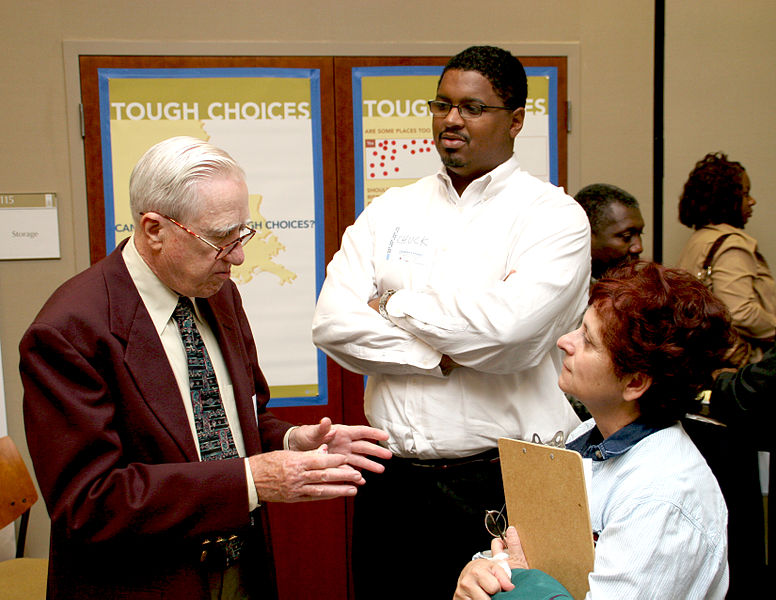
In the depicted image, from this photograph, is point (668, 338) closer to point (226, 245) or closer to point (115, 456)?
point (226, 245)

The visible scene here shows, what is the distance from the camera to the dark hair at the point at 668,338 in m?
1.33

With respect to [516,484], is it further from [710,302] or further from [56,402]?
[56,402]

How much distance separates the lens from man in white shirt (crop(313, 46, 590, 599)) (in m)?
1.86

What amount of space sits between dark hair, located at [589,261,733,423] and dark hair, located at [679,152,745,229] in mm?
1967

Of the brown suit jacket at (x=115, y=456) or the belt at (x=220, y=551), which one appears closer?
the brown suit jacket at (x=115, y=456)

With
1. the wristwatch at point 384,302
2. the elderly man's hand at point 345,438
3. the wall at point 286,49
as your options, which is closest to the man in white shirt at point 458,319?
the wristwatch at point 384,302

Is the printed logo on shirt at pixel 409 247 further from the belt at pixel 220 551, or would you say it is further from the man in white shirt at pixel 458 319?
the belt at pixel 220 551

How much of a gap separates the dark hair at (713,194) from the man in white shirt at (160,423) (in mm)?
2258

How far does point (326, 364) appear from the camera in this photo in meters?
3.16

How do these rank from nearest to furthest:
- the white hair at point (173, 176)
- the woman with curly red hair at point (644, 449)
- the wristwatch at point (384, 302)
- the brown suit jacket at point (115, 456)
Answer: the woman with curly red hair at point (644, 449) < the brown suit jacket at point (115, 456) < the white hair at point (173, 176) < the wristwatch at point (384, 302)

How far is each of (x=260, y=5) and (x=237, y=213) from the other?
1869 millimetres

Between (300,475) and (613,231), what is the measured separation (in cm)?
167

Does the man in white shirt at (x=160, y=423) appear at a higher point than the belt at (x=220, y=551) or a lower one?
higher

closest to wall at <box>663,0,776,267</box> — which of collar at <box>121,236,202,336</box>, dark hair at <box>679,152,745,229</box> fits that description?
dark hair at <box>679,152,745,229</box>
